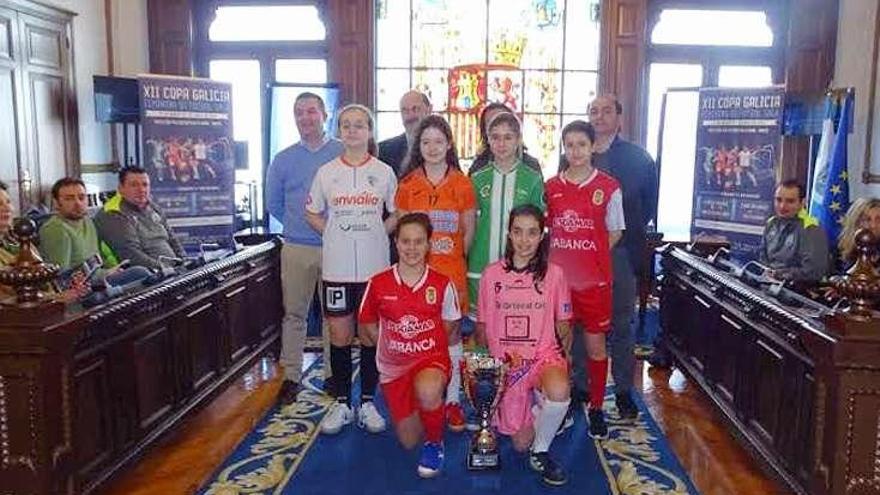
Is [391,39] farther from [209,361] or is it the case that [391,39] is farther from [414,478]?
[414,478]

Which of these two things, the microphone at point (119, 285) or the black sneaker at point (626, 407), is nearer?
the microphone at point (119, 285)

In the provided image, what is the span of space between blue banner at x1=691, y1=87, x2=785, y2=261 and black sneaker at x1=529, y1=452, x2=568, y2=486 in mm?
2941

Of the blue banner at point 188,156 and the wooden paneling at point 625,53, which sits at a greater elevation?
the wooden paneling at point 625,53

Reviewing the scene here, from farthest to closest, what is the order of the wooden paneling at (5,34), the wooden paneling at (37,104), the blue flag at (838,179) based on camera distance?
the blue flag at (838,179) < the wooden paneling at (37,104) < the wooden paneling at (5,34)

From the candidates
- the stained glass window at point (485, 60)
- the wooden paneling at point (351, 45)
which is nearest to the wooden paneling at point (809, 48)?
the stained glass window at point (485, 60)

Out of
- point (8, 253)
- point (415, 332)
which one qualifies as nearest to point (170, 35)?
point (8, 253)

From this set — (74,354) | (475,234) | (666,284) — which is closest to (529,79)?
(666,284)

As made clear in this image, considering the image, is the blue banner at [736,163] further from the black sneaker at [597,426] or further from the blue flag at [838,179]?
the black sneaker at [597,426]

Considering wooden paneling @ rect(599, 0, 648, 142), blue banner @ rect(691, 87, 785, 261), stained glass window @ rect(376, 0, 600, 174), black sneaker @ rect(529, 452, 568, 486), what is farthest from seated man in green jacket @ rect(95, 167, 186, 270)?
wooden paneling @ rect(599, 0, 648, 142)

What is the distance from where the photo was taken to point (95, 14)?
6.28 metres

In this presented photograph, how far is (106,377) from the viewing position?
8.75ft

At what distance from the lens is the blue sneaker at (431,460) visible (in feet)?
9.51

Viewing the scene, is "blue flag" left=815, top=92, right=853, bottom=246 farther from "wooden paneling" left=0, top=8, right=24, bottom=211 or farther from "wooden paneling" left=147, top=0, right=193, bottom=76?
"wooden paneling" left=0, top=8, right=24, bottom=211

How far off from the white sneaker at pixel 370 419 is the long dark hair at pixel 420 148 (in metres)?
1.05
